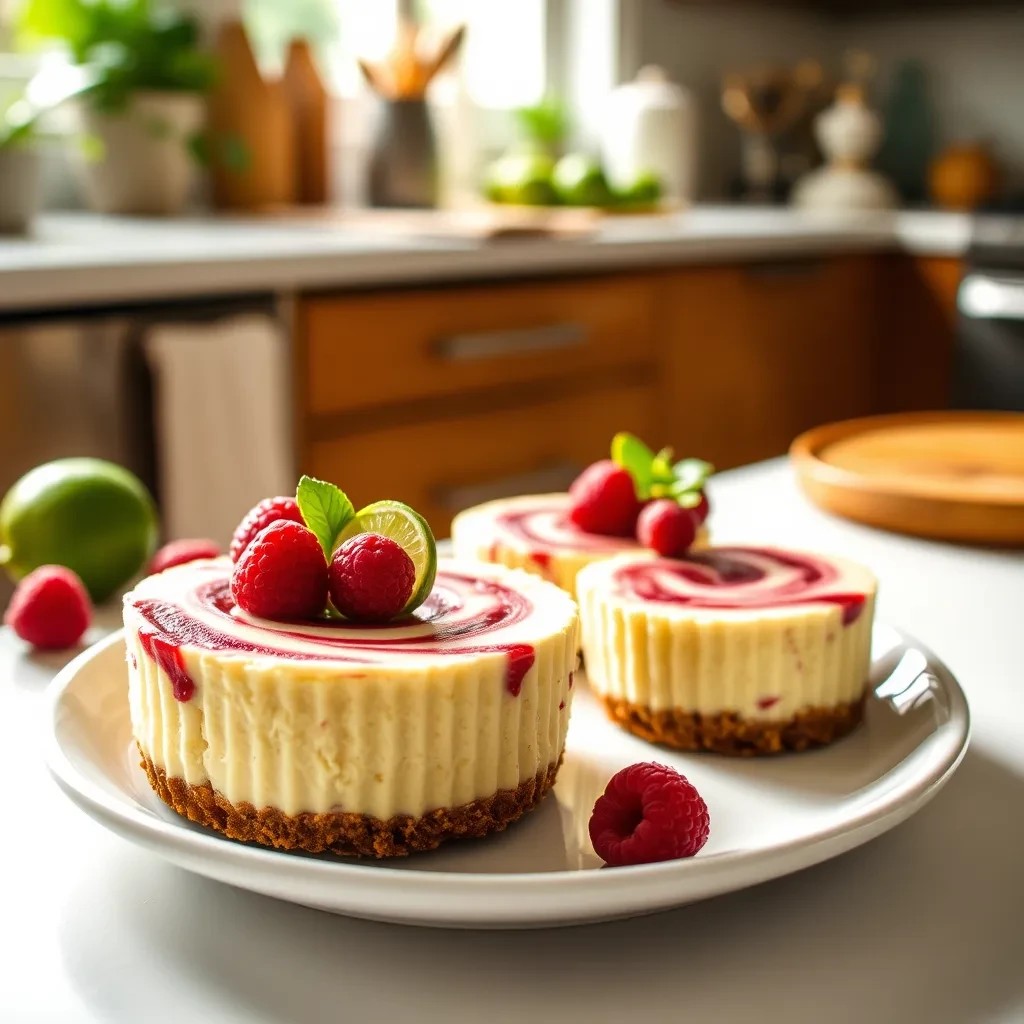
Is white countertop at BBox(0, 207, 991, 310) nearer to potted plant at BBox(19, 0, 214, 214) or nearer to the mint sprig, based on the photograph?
potted plant at BBox(19, 0, 214, 214)

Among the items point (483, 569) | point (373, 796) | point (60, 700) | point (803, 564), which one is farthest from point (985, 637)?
point (60, 700)

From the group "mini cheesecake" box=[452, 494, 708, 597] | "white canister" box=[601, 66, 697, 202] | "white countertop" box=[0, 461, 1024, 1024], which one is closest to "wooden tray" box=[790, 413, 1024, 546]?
"mini cheesecake" box=[452, 494, 708, 597]

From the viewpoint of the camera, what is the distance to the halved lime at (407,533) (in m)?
0.66

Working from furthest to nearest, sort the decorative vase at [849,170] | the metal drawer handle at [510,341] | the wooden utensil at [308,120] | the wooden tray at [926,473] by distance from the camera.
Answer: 1. the decorative vase at [849,170]
2. the wooden utensil at [308,120]
3. the metal drawer handle at [510,341]
4. the wooden tray at [926,473]

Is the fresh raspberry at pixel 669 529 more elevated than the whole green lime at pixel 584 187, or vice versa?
the whole green lime at pixel 584 187

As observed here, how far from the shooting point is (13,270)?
5.62 feet

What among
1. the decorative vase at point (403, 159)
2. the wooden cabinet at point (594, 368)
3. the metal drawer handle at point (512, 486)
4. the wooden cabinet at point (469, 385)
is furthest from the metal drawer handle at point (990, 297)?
the decorative vase at point (403, 159)

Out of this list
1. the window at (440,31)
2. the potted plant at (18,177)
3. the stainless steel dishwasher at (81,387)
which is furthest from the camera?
the window at (440,31)

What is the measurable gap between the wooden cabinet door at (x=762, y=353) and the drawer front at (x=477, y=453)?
0.57 feet

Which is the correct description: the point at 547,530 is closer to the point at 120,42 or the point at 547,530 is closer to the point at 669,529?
the point at 669,529

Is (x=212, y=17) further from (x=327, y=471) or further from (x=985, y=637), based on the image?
(x=985, y=637)

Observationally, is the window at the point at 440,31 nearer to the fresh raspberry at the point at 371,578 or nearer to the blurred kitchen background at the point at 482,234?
the blurred kitchen background at the point at 482,234

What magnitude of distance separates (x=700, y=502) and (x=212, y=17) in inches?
94.1

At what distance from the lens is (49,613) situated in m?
0.86
